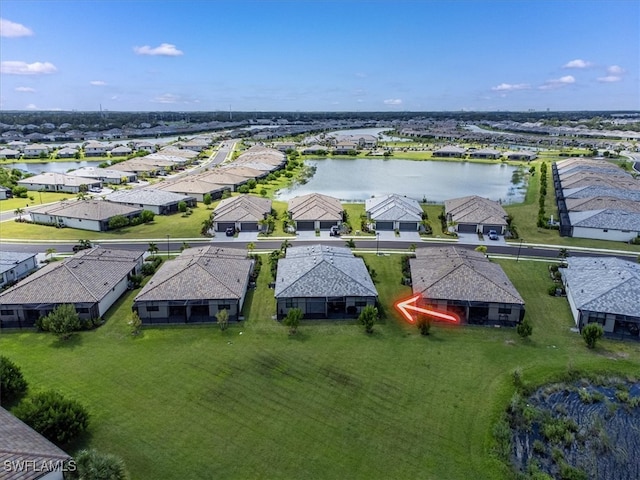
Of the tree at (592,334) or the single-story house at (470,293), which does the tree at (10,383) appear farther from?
the tree at (592,334)

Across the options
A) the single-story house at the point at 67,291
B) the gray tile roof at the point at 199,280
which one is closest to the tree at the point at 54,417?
the gray tile roof at the point at 199,280

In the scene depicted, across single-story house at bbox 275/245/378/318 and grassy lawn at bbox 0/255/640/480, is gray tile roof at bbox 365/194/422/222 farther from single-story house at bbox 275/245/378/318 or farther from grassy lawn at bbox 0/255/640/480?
grassy lawn at bbox 0/255/640/480

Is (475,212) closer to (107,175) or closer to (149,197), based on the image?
(149,197)

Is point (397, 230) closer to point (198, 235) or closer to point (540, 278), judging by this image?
point (540, 278)

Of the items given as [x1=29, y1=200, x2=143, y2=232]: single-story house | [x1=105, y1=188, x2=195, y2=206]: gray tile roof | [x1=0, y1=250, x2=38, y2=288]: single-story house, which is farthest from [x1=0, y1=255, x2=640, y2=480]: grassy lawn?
[x1=105, y1=188, x2=195, y2=206]: gray tile roof

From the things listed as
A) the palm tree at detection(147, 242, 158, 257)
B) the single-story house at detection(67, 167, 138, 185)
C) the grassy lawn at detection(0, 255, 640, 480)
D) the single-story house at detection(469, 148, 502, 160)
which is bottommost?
the grassy lawn at detection(0, 255, 640, 480)

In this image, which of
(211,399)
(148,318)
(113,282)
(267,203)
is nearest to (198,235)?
(267,203)
